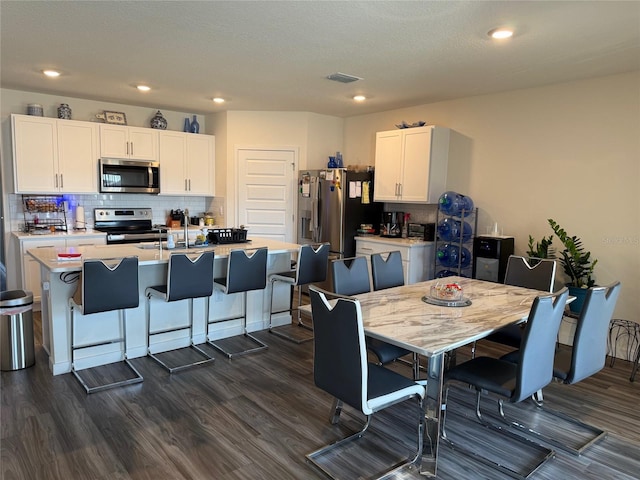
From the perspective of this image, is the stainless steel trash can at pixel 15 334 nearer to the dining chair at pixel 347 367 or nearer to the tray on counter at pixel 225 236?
the tray on counter at pixel 225 236

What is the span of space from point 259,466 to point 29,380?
6.94 ft

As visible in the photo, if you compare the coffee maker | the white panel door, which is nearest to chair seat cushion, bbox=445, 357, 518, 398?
the coffee maker

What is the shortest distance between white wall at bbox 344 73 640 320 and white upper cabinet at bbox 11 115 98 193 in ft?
14.5

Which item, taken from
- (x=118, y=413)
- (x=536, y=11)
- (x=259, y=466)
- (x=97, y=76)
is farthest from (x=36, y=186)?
(x=536, y=11)

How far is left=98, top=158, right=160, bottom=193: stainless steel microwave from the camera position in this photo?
18.7 ft

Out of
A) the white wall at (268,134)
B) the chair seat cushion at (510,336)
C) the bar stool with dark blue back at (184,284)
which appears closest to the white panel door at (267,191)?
the white wall at (268,134)

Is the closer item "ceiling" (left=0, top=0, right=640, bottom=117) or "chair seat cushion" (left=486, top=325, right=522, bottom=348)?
"ceiling" (left=0, top=0, right=640, bottom=117)

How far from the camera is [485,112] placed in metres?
5.06

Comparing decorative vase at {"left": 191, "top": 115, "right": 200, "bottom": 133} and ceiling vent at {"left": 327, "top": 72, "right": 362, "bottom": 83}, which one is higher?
ceiling vent at {"left": 327, "top": 72, "right": 362, "bottom": 83}

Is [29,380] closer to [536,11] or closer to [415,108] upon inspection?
[536,11]

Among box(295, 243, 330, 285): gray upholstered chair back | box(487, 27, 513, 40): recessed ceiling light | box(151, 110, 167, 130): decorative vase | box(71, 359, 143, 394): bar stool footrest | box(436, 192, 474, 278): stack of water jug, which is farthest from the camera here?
box(151, 110, 167, 130): decorative vase

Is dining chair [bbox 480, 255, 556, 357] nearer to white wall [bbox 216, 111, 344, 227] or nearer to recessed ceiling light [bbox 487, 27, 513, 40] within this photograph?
recessed ceiling light [bbox 487, 27, 513, 40]

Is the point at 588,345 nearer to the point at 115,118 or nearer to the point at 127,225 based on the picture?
the point at 127,225

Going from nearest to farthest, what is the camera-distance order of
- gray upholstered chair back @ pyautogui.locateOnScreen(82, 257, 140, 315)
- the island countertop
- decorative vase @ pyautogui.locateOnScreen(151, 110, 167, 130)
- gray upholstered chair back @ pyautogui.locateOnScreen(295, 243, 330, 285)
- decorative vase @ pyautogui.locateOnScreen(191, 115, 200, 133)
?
1. gray upholstered chair back @ pyautogui.locateOnScreen(82, 257, 140, 315)
2. the island countertop
3. gray upholstered chair back @ pyautogui.locateOnScreen(295, 243, 330, 285)
4. decorative vase @ pyautogui.locateOnScreen(151, 110, 167, 130)
5. decorative vase @ pyautogui.locateOnScreen(191, 115, 200, 133)
